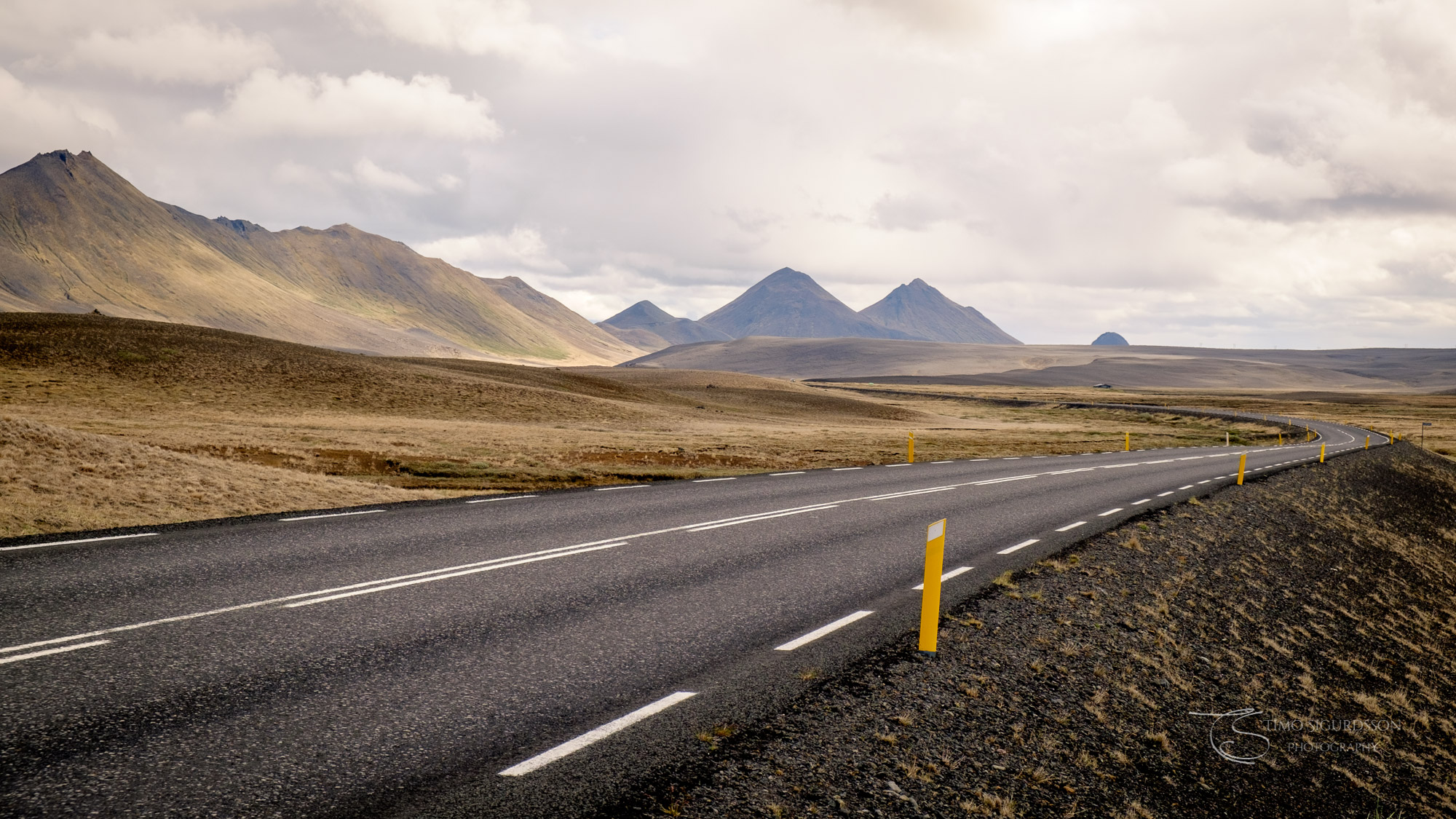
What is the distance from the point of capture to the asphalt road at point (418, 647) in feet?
14.7

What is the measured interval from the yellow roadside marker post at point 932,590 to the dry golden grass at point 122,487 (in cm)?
1102

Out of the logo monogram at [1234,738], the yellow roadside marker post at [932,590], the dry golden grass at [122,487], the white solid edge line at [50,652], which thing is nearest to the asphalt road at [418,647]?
the white solid edge line at [50,652]

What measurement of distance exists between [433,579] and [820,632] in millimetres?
4349

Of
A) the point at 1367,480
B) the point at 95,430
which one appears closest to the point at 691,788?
the point at 95,430

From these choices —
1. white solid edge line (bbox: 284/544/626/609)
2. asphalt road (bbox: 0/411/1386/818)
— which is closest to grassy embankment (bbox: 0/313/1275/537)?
asphalt road (bbox: 0/411/1386/818)

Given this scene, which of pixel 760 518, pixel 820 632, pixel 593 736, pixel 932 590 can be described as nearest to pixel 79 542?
pixel 593 736

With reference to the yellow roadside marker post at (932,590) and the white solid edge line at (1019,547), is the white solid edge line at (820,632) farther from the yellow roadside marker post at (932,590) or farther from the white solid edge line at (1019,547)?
the white solid edge line at (1019,547)

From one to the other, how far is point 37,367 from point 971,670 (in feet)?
205

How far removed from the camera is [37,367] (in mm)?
49156

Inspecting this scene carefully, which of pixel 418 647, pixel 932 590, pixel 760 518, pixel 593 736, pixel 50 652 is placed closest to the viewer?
pixel 593 736

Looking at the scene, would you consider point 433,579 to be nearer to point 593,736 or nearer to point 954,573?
point 593,736

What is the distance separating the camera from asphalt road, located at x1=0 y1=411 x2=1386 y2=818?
14.7ft

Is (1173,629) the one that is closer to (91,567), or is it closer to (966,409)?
(91,567)

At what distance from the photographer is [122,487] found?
1287 cm
